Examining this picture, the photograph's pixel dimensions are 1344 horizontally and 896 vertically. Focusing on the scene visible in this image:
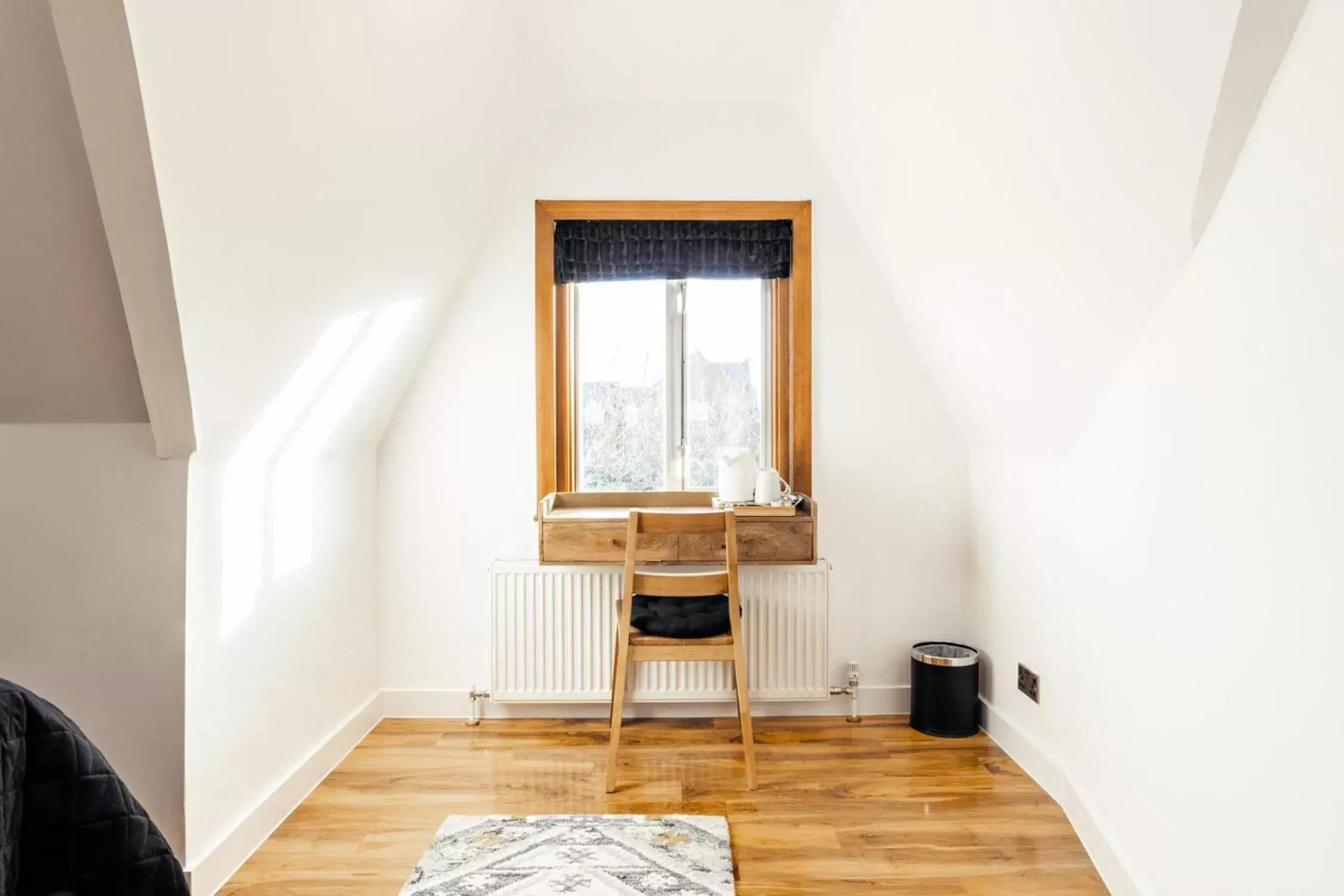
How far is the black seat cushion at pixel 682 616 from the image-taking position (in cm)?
260

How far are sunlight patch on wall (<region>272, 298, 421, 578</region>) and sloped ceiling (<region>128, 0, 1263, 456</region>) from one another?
4.7 inches

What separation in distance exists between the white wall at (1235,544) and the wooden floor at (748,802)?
0.30m

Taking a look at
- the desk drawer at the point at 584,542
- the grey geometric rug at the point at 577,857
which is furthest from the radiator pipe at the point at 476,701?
the grey geometric rug at the point at 577,857

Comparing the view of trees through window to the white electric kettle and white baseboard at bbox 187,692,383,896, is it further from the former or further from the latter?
white baseboard at bbox 187,692,383,896

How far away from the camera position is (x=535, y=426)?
3186mm

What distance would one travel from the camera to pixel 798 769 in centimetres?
267

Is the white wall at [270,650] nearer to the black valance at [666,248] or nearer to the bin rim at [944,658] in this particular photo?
the black valance at [666,248]

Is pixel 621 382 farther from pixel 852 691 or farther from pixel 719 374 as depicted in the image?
pixel 852 691

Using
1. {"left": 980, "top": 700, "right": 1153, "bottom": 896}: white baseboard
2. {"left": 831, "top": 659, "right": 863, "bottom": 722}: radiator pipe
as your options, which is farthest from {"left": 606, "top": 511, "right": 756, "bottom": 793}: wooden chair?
{"left": 980, "top": 700, "right": 1153, "bottom": 896}: white baseboard

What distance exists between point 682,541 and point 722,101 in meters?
1.72

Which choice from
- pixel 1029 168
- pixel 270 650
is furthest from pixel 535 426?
pixel 1029 168

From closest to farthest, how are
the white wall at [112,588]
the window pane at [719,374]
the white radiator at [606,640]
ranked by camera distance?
1. the white wall at [112,588]
2. the white radiator at [606,640]
3. the window pane at [719,374]

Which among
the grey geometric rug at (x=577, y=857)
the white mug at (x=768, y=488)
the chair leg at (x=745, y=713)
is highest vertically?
the white mug at (x=768, y=488)

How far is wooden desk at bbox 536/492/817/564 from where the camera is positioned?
283 cm
